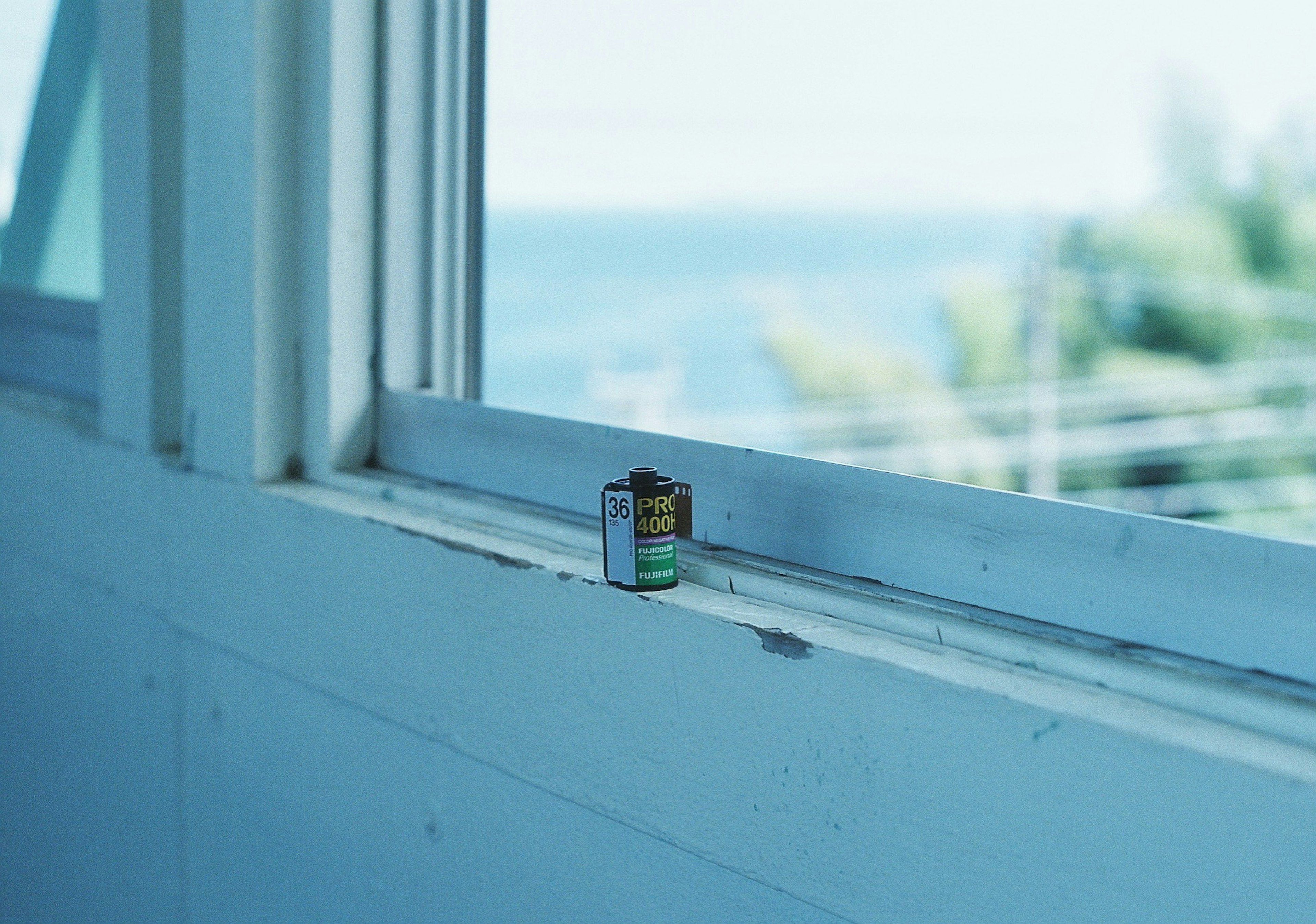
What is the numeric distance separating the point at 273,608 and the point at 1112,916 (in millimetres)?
879

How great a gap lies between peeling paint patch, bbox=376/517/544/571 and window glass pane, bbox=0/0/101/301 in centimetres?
76

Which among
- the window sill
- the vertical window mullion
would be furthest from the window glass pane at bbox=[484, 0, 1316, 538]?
the window sill

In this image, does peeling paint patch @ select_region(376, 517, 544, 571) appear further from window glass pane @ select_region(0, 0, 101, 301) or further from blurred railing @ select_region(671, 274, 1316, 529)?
blurred railing @ select_region(671, 274, 1316, 529)

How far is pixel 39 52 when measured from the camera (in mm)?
1849

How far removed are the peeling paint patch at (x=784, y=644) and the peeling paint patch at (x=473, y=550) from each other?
228 millimetres

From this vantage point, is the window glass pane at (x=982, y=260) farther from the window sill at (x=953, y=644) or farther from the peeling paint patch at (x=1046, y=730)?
the peeling paint patch at (x=1046, y=730)

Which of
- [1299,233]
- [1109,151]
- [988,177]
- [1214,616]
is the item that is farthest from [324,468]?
[988,177]

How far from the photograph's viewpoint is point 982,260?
48.2 m

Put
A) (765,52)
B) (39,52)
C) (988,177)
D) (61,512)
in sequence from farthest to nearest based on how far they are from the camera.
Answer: (988,177), (765,52), (39,52), (61,512)

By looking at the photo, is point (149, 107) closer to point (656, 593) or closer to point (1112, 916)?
point (656, 593)

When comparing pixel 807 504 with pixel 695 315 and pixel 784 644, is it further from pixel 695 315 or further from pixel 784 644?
pixel 695 315

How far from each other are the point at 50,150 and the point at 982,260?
49.1 metres

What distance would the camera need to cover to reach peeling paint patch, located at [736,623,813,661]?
76cm

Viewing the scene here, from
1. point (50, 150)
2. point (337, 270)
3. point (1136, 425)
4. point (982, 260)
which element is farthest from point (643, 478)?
point (982, 260)
